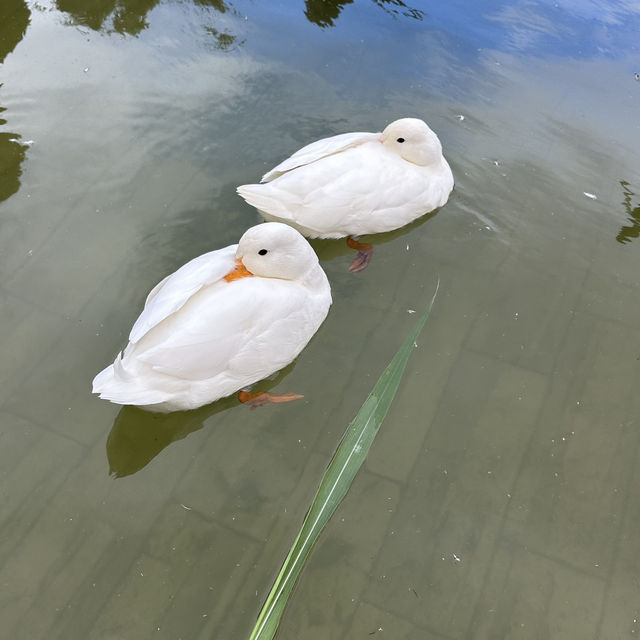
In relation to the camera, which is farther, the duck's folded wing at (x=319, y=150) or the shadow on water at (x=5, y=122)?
the shadow on water at (x=5, y=122)

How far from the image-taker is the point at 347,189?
3.16 meters

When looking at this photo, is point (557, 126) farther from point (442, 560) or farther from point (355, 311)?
point (442, 560)

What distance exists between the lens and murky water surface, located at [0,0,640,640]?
2.45 m

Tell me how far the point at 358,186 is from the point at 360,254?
38 centimetres

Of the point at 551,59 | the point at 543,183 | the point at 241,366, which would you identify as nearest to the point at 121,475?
the point at 241,366

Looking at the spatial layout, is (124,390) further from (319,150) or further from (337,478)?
(319,150)

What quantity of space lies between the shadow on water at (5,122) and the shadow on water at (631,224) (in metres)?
3.28

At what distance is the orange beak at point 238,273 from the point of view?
8.93ft

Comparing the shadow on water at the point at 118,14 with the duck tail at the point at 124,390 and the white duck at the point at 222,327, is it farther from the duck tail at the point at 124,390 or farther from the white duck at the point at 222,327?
the duck tail at the point at 124,390

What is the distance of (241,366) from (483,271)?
142cm

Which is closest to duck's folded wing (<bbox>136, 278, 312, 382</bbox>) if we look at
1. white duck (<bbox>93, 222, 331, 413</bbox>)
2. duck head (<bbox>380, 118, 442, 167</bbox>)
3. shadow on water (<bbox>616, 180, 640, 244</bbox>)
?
white duck (<bbox>93, 222, 331, 413</bbox>)

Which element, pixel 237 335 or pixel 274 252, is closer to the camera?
pixel 237 335

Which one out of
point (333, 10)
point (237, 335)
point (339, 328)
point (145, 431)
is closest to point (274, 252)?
point (237, 335)

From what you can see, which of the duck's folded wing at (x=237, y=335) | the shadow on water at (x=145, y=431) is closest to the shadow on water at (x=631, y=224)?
the duck's folded wing at (x=237, y=335)
